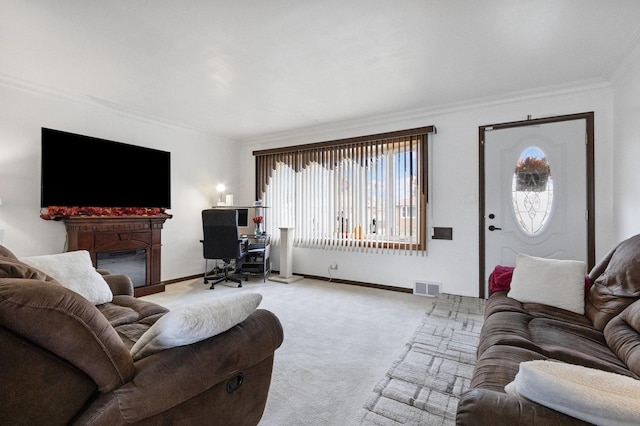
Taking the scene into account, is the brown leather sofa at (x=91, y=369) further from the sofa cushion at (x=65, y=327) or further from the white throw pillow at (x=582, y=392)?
the white throw pillow at (x=582, y=392)

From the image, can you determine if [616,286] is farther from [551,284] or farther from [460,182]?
[460,182]

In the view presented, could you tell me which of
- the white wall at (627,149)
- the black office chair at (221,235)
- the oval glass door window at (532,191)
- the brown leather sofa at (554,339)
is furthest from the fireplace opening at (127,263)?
the white wall at (627,149)

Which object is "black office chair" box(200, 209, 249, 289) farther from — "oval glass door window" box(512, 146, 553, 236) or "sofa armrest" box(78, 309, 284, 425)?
"oval glass door window" box(512, 146, 553, 236)

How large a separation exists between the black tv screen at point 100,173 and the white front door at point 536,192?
4.58m

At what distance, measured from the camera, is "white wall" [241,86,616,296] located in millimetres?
3309

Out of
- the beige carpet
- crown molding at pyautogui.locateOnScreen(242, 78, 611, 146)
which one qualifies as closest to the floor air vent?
the beige carpet

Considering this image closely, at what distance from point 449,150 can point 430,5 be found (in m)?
2.30

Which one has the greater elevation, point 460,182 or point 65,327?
point 460,182

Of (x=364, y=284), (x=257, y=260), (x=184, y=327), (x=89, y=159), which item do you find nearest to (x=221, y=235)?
(x=257, y=260)

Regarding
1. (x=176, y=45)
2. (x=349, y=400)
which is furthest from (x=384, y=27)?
(x=349, y=400)

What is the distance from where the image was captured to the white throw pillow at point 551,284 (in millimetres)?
2107

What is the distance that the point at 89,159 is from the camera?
3.87 m

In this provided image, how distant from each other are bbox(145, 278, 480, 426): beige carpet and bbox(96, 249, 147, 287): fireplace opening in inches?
15.6

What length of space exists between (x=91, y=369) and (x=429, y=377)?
76.1 inches
